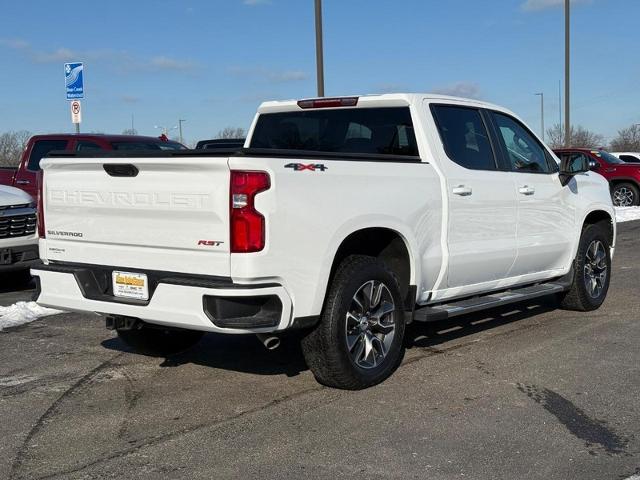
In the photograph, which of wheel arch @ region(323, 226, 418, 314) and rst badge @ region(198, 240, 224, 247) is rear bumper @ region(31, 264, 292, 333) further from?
wheel arch @ region(323, 226, 418, 314)

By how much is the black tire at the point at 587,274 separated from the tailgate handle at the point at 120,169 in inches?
179

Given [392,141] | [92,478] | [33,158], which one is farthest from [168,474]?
[33,158]

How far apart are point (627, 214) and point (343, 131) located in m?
15.8

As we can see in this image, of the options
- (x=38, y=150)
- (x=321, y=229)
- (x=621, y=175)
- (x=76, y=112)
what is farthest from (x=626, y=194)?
(x=321, y=229)

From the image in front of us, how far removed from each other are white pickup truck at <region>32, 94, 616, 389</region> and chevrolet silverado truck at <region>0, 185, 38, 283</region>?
3.61m

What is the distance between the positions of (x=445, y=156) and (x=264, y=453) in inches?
111

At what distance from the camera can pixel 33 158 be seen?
12648mm

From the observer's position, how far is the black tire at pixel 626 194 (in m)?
21.8

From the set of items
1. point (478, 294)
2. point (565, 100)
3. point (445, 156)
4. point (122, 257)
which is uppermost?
point (565, 100)

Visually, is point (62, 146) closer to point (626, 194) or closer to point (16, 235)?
point (16, 235)

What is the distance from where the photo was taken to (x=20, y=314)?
795 cm

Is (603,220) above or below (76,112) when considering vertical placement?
below

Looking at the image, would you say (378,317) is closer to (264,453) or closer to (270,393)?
(270,393)

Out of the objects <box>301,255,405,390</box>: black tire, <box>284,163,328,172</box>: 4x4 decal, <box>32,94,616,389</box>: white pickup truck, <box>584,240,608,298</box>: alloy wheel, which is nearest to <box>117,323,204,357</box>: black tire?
<box>32,94,616,389</box>: white pickup truck
